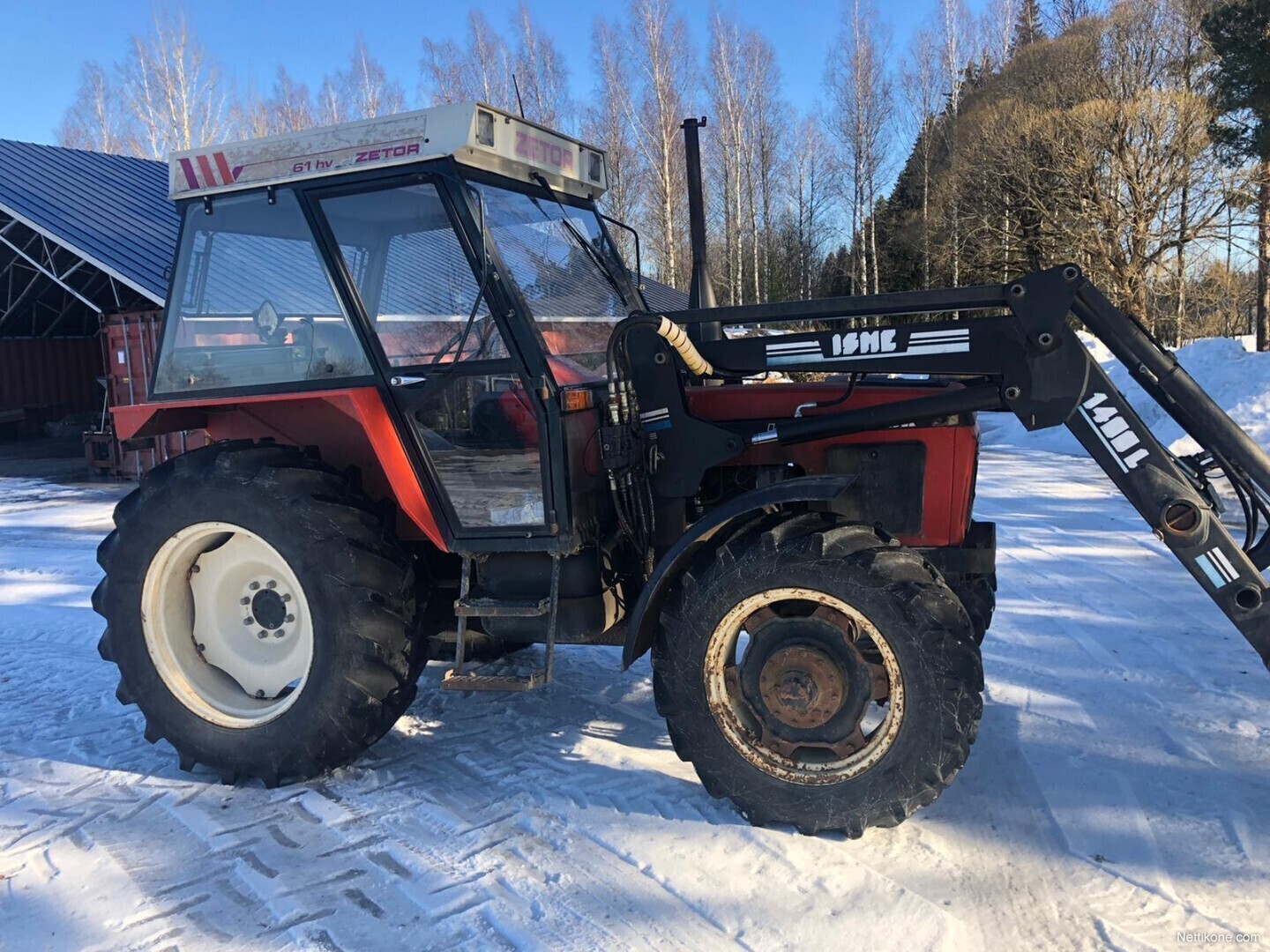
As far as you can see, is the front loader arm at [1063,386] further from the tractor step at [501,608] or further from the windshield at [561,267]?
the tractor step at [501,608]

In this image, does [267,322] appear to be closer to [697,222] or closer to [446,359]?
[446,359]

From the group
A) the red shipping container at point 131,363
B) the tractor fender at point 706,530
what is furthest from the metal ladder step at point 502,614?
the red shipping container at point 131,363

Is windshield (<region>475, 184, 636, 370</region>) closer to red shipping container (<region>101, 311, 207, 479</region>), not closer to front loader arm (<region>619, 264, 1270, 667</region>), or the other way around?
front loader arm (<region>619, 264, 1270, 667</region>)

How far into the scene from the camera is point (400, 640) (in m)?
3.40

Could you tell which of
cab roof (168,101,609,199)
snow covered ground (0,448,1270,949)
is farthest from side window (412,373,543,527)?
snow covered ground (0,448,1270,949)

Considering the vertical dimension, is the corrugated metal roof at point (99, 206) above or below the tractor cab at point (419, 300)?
above

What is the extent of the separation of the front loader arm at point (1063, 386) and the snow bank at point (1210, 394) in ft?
16.7

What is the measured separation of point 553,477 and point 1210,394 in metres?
11.7

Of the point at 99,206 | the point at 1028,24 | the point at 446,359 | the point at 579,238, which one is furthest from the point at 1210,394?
the point at 1028,24

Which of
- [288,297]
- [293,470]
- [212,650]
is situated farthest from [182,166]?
[212,650]

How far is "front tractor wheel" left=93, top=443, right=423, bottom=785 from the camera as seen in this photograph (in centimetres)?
332

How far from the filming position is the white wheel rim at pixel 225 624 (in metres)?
3.59

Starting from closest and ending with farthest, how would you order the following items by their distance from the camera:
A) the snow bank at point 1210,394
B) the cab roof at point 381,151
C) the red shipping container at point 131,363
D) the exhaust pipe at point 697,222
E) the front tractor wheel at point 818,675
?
1. the front tractor wheel at point 818,675
2. the cab roof at point 381,151
3. the exhaust pipe at point 697,222
4. the snow bank at point 1210,394
5. the red shipping container at point 131,363

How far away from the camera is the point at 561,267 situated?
3.75 metres
